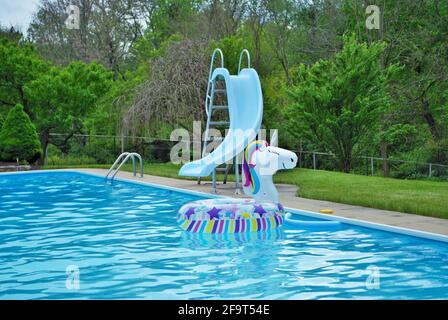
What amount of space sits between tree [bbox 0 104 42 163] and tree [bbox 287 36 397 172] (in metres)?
11.5

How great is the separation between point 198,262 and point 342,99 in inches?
495

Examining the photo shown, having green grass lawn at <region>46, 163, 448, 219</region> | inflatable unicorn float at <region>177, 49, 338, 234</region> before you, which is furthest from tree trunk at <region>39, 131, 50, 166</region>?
inflatable unicorn float at <region>177, 49, 338, 234</region>

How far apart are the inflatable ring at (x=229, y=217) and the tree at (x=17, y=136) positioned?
1682 centimetres

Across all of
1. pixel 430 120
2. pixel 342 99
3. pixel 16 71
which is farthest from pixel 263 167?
pixel 16 71

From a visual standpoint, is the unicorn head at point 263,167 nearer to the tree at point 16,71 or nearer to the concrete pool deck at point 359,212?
the concrete pool deck at point 359,212

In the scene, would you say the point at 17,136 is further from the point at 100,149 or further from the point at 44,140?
the point at 100,149

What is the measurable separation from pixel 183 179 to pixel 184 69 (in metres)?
4.50

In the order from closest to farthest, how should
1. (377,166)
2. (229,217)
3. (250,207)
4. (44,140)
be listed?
(229,217) → (250,207) → (377,166) → (44,140)

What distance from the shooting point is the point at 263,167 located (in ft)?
34.3

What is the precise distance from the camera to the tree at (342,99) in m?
19.0

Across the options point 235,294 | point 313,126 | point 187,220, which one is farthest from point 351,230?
point 313,126

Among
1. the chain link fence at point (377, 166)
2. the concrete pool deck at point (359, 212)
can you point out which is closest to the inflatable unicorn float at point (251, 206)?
the concrete pool deck at point (359, 212)

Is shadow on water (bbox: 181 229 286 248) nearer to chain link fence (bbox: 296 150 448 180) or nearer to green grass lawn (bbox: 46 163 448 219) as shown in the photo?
green grass lawn (bbox: 46 163 448 219)
